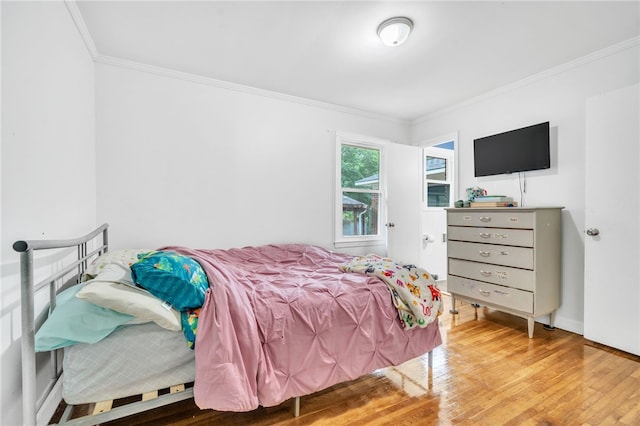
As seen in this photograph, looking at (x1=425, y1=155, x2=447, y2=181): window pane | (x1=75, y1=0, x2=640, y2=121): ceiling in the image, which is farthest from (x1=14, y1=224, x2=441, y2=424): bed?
(x1=425, y1=155, x2=447, y2=181): window pane

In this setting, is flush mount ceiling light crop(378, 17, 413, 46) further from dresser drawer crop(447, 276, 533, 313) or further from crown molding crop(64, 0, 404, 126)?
dresser drawer crop(447, 276, 533, 313)

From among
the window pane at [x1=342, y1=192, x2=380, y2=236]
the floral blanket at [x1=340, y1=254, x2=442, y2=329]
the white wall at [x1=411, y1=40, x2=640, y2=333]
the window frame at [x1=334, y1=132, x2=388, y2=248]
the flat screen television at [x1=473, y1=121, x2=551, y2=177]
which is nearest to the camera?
the floral blanket at [x1=340, y1=254, x2=442, y2=329]

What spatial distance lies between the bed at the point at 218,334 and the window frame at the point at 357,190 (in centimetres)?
184

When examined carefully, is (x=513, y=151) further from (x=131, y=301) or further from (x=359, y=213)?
(x=131, y=301)

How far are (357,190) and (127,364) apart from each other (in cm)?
325

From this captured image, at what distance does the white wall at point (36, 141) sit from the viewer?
1157mm

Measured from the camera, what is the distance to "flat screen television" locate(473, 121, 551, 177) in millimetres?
2900

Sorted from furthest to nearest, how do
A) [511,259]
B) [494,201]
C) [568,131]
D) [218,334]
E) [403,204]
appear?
1. [403,204]
2. [494,201]
3. [568,131]
4. [511,259]
5. [218,334]

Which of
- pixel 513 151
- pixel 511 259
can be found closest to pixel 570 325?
pixel 511 259

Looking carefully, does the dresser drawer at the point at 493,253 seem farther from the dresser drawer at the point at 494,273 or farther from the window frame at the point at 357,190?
the window frame at the point at 357,190

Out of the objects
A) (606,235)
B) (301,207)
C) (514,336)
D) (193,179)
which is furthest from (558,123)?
(193,179)

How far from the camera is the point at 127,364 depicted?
3.99ft

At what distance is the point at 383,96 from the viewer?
3531 mm

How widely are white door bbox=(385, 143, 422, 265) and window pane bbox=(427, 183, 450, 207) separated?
32 cm
